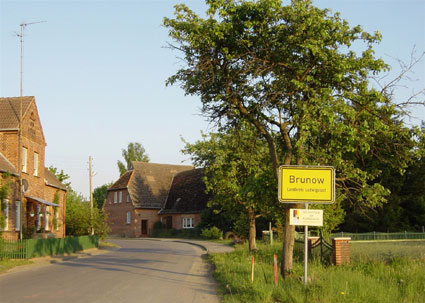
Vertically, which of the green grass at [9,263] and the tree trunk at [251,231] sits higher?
the tree trunk at [251,231]

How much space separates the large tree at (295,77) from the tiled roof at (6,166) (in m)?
15.3

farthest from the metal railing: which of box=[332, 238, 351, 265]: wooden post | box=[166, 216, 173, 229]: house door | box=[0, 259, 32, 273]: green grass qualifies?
box=[166, 216, 173, 229]: house door

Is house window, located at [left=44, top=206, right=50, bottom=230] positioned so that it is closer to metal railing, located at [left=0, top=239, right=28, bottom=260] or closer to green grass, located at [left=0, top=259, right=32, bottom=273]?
metal railing, located at [left=0, top=239, right=28, bottom=260]

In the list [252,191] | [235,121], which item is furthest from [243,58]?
[252,191]

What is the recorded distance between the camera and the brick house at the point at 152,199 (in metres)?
59.3

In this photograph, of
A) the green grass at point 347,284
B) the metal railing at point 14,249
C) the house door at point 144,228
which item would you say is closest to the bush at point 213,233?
the house door at point 144,228

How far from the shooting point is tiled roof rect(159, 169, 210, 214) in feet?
189

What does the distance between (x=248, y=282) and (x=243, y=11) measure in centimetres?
729

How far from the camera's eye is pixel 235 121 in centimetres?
1608

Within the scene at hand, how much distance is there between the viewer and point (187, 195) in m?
60.9

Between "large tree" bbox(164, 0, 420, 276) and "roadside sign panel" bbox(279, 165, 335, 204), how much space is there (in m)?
0.97

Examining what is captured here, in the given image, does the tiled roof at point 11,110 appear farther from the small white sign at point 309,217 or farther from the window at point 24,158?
the small white sign at point 309,217

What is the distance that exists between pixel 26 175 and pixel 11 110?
409cm

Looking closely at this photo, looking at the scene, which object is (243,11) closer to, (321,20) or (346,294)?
(321,20)
